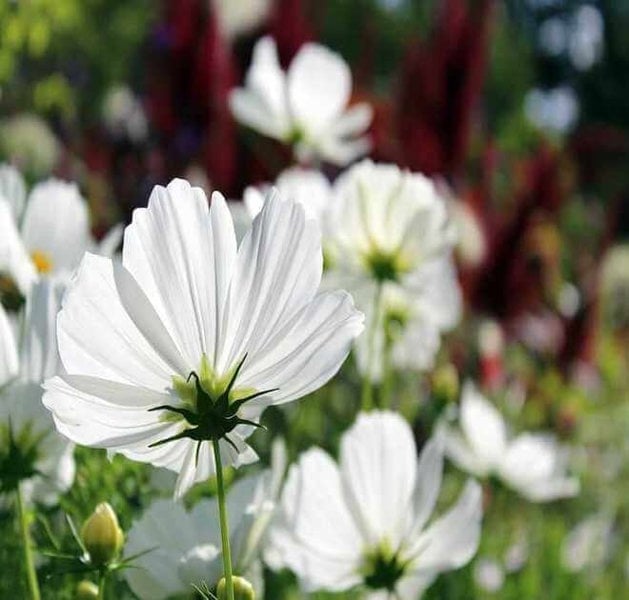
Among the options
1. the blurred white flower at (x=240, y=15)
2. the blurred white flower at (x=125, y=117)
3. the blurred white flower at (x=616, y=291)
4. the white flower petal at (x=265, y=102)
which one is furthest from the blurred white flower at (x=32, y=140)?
the white flower petal at (x=265, y=102)

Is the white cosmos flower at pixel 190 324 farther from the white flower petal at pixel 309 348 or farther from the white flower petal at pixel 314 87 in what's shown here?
the white flower petal at pixel 314 87

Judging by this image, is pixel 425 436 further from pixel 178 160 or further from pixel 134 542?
pixel 178 160

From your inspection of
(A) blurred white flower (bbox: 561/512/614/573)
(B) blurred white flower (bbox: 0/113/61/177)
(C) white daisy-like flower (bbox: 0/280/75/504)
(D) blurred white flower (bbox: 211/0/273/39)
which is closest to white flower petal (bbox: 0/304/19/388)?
(C) white daisy-like flower (bbox: 0/280/75/504)

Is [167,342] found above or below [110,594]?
above

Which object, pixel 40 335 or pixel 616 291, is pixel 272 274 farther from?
pixel 616 291

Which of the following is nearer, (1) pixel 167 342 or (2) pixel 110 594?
(1) pixel 167 342

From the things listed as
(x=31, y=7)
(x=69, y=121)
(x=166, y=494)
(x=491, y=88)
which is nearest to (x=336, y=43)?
(x=491, y=88)
